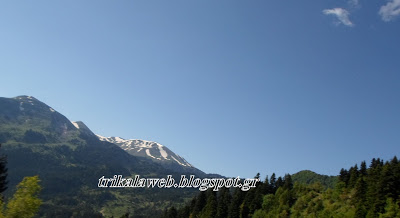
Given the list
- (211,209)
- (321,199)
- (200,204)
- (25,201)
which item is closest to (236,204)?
(211,209)

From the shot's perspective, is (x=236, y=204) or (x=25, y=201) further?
(x=236, y=204)

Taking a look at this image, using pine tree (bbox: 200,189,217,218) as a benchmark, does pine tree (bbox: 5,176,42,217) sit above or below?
below

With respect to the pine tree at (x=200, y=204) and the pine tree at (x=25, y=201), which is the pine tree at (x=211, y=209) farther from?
the pine tree at (x=25, y=201)

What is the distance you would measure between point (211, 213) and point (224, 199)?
1514 centimetres

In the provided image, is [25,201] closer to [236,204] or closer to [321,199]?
[321,199]

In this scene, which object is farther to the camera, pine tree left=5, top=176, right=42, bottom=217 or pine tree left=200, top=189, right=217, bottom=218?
pine tree left=200, top=189, right=217, bottom=218

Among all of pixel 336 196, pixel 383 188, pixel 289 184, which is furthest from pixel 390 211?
pixel 289 184

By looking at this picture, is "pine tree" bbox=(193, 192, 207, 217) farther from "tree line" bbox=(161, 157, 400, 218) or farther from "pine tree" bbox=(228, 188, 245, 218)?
"pine tree" bbox=(228, 188, 245, 218)

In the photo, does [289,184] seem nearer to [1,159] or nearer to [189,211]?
[189,211]

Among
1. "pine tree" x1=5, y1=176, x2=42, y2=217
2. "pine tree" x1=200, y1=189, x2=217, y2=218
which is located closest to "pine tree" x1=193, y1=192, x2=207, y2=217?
"pine tree" x1=200, y1=189, x2=217, y2=218

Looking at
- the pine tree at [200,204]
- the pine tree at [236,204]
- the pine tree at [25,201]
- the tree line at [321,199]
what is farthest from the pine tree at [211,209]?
the pine tree at [25,201]

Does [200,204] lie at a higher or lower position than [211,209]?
higher

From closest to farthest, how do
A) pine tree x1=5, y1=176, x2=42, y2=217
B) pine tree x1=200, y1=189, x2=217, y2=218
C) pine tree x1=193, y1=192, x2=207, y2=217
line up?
1. pine tree x1=5, y1=176, x2=42, y2=217
2. pine tree x1=200, y1=189, x2=217, y2=218
3. pine tree x1=193, y1=192, x2=207, y2=217

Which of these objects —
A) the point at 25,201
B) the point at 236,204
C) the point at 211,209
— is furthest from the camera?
the point at 236,204
